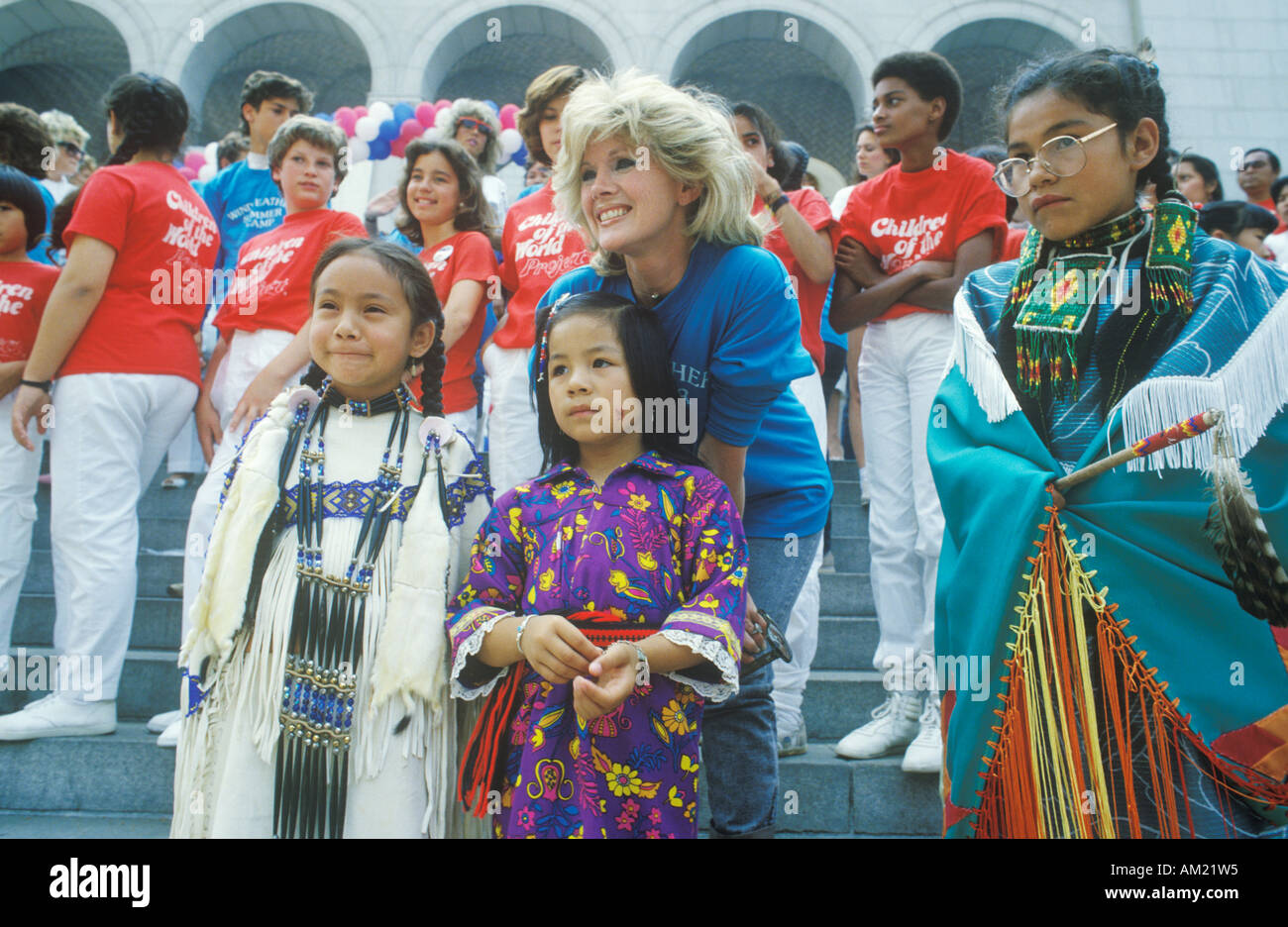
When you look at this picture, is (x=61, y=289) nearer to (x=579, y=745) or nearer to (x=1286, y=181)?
(x=579, y=745)

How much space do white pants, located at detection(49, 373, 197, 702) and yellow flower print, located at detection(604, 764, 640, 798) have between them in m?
2.25

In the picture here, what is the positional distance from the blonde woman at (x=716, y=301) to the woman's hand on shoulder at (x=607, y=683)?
42 cm

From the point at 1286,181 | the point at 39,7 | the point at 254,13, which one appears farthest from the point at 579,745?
the point at 39,7

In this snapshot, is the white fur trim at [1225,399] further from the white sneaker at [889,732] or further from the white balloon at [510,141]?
the white balloon at [510,141]

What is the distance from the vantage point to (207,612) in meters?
2.12

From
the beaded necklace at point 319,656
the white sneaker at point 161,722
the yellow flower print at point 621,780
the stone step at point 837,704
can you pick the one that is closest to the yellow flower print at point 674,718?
the yellow flower print at point 621,780

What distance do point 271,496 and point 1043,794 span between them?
173cm

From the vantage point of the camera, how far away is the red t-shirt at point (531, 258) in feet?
11.4

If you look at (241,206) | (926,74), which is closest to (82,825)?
(241,206)

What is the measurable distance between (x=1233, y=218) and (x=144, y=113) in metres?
5.60

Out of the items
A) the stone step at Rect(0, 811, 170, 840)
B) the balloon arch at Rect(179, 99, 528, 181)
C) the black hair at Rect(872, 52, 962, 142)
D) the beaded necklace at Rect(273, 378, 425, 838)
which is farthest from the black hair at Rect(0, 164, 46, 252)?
the balloon arch at Rect(179, 99, 528, 181)

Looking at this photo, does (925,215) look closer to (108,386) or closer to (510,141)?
(108,386)

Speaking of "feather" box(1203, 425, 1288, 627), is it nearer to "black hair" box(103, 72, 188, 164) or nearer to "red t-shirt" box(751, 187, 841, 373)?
"red t-shirt" box(751, 187, 841, 373)

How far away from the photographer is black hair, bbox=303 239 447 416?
241 cm
